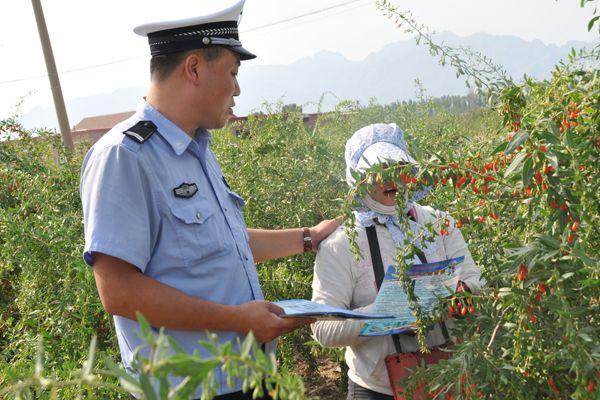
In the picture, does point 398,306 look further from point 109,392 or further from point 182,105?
point 109,392

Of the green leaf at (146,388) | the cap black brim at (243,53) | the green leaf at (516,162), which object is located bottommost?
the green leaf at (146,388)

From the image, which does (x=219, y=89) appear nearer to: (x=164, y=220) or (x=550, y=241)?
(x=164, y=220)

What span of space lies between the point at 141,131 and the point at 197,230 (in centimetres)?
31

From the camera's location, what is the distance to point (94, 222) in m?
1.72

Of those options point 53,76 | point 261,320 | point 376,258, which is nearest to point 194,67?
point 261,320

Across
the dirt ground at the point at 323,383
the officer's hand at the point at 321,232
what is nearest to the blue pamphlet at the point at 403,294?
the officer's hand at the point at 321,232

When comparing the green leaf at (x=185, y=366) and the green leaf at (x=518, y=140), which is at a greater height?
the green leaf at (x=518, y=140)

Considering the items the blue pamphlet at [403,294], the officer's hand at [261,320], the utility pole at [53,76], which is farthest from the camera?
the utility pole at [53,76]

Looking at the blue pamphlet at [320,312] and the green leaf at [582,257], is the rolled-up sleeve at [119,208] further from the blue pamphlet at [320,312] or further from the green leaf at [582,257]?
A: the green leaf at [582,257]

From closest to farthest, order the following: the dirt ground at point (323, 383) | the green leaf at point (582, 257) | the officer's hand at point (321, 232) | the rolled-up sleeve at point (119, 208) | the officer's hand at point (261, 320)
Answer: the green leaf at point (582, 257) → the rolled-up sleeve at point (119, 208) → the officer's hand at point (261, 320) → the officer's hand at point (321, 232) → the dirt ground at point (323, 383)

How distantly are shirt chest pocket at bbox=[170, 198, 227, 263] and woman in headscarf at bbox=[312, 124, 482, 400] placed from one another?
0.50 metres

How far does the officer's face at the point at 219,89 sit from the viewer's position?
1.93 metres

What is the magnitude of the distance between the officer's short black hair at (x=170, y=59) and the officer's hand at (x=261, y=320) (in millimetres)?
685

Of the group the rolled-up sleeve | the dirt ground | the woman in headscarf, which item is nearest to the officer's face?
the rolled-up sleeve
